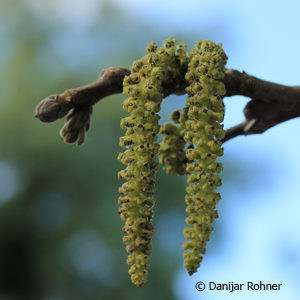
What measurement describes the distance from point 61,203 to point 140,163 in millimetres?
9007

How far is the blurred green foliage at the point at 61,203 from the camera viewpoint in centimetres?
875

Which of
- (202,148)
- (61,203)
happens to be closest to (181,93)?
(202,148)

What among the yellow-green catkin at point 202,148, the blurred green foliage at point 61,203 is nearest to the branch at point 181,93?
the yellow-green catkin at point 202,148

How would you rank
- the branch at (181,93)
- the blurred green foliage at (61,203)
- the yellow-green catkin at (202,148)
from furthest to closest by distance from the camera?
the blurred green foliage at (61,203) < the branch at (181,93) < the yellow-green catkin at (202,148)

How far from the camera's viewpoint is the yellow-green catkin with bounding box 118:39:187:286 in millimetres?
785

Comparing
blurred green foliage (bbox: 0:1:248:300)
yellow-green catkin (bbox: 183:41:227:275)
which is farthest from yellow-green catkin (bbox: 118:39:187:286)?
blurred green foliage (bbox: 0:1:248:300)

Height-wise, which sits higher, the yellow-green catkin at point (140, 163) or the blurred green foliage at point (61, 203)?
the blurred green foliage at point (61, 203)

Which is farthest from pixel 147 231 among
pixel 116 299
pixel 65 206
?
pixel 65 206

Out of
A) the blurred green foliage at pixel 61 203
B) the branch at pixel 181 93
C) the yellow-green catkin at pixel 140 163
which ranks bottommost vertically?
the yellow-green catkin at pixel 140 163

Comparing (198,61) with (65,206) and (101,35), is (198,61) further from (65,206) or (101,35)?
(101,35)

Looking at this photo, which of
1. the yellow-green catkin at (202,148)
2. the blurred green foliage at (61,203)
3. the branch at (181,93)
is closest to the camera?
the yellow-green catkin at (202,148)

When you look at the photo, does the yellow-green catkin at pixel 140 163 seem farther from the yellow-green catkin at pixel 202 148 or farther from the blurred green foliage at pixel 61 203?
the blurred green foliage at pixel 61 203

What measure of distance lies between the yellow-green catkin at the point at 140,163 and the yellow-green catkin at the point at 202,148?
0.20ft

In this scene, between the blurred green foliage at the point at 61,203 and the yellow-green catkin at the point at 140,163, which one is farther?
the blurred green foliage at the point at 61,203
